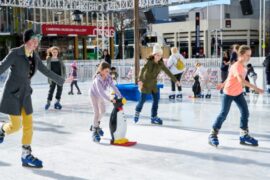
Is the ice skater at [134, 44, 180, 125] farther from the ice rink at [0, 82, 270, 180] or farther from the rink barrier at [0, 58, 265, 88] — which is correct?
the rink barrier at [0, 58, 265, 88]

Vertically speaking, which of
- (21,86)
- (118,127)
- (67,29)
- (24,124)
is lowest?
(118,127)

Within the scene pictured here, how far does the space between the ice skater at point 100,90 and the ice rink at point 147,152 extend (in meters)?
0.25

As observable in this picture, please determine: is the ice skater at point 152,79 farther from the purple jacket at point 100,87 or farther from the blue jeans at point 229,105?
the blue jeans at point 229,105

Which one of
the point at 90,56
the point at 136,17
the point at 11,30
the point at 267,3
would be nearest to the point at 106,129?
the point at 136,17

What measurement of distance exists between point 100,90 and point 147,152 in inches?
44.3

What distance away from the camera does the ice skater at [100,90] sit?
592 cm

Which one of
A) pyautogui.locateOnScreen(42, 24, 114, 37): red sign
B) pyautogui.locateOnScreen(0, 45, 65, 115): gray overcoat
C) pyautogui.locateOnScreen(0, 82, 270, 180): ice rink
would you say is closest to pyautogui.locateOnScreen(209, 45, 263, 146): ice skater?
pyautogui.locateOnScreen(0, 82, 270, 180): ice rink

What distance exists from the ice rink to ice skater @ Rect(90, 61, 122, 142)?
25cm

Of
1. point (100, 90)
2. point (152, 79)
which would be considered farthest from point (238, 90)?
point (152, 79)

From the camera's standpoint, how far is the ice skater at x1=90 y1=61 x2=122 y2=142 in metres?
5.92

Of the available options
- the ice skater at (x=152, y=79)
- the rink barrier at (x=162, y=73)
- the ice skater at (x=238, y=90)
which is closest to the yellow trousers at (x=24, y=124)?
the ice skater at (x=238, y=90)

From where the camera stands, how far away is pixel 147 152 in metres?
5.39

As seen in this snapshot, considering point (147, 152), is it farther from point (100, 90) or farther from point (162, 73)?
point (162, 73)

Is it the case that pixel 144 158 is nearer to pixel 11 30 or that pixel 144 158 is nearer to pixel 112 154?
pixel 112 154
